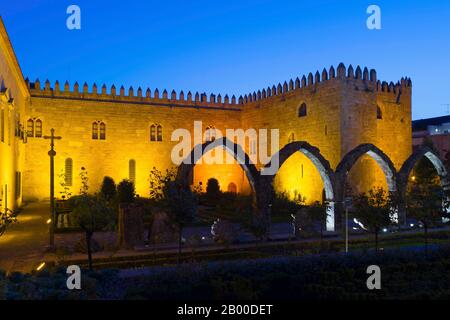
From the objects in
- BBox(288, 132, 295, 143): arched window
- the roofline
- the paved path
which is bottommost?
the paved path

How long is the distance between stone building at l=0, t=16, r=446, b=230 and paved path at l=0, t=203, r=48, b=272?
6.12 feet

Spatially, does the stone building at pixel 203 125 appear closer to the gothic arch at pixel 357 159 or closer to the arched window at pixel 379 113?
the arched window at pixel 379 113

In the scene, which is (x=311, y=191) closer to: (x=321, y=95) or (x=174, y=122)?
(x=321, y=95)

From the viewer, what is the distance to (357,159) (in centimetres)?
1559

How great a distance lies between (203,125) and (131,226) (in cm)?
1730

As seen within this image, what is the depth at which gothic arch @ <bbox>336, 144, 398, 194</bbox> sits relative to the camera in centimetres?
1474

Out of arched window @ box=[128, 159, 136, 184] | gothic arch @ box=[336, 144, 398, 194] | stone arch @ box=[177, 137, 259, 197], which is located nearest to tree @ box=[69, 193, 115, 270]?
stone arch @ box=[177, 137, 259, 197]

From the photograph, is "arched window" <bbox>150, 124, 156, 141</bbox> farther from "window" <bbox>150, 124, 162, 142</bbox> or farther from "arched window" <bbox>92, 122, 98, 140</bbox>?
"arched window" <bbox>92, 122, 98, 140</bbox>

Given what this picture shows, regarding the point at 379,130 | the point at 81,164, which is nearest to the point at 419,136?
the point at 379,130

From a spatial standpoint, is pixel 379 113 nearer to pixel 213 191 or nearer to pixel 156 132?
pixel 213 191

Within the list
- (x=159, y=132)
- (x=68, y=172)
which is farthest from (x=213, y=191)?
(x=68, y=172)

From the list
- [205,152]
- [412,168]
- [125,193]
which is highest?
[205,152]

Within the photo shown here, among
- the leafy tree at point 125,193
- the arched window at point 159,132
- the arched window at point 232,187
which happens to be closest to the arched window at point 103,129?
the arched window at point 159,132

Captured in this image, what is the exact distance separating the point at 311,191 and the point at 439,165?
7718mm
